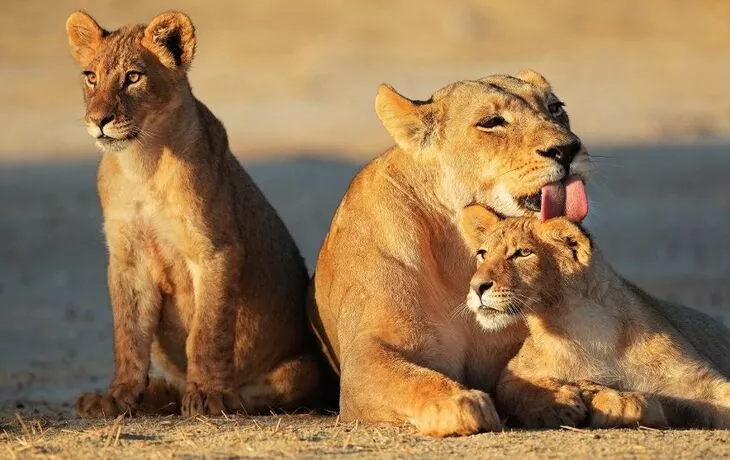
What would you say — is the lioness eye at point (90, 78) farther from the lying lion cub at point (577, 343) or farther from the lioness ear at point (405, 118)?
the lying lion cub at point (577, 343)

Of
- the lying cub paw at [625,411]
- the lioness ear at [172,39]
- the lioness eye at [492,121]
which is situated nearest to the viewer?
the lying cub paw at [625,411]

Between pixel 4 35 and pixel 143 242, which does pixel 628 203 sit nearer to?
pixel 143 242

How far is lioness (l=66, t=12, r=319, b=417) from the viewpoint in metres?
7.72

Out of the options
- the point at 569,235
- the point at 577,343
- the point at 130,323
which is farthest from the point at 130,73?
the point at 577,343

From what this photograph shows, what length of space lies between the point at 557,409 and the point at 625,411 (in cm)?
29

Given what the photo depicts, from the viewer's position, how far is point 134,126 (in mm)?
7625

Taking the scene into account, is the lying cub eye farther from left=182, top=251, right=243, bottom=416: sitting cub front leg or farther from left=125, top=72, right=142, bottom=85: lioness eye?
left=182, top=251, right=243, bottom=416: sitting cub front leg

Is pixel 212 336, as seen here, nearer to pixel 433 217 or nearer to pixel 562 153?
pixel 433 217

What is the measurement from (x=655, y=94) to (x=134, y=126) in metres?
19.1

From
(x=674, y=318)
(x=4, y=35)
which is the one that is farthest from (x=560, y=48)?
(x=674, y=318)

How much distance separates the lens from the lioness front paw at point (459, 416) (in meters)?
6.35

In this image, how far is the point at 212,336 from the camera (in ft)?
25.3

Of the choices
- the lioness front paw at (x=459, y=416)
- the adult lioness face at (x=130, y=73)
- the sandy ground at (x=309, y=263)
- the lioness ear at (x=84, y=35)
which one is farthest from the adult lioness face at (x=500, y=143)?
the lioness ear at (x=84, y=35)

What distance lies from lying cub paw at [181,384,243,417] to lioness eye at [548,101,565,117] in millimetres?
2097
